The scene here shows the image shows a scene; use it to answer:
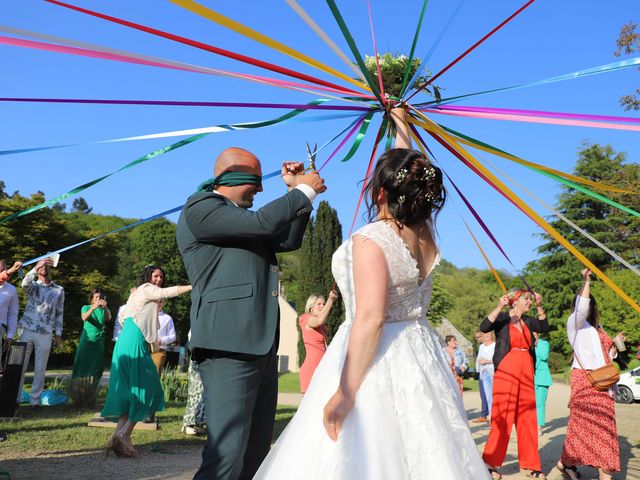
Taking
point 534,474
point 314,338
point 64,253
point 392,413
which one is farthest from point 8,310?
point 64,253

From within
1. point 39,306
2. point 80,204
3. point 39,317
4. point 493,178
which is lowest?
point 493,178

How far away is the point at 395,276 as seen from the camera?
2.73 metres

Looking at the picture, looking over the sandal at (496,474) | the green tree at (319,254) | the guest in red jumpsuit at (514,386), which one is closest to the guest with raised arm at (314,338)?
the guest in red jumpsuit at (514,386)

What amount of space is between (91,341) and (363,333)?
29.2 feet

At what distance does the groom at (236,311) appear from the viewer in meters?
2.87

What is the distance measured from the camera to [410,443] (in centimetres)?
253

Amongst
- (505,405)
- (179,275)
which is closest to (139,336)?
(505,405)

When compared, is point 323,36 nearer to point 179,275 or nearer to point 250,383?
point 250,383

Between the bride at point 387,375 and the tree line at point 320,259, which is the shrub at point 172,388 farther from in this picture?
the tree line at point 320,259

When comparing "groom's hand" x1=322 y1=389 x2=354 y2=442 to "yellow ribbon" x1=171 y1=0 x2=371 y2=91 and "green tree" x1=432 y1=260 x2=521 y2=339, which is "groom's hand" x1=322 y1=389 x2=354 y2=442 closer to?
"yellow ribbon" x1=171 y1=0 x2=371 y2=91

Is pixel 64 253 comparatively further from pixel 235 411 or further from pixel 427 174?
pixel 427 174

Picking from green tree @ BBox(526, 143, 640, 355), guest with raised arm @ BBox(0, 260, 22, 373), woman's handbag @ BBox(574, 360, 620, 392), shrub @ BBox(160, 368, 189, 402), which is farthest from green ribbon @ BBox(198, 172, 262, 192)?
green tree @ BBox(526, 143, 640, 355)

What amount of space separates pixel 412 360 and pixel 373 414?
31 centimetres

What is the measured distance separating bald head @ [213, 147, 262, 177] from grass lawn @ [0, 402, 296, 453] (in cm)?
456
